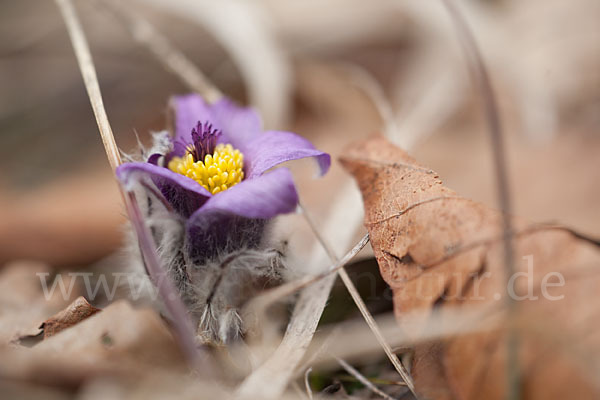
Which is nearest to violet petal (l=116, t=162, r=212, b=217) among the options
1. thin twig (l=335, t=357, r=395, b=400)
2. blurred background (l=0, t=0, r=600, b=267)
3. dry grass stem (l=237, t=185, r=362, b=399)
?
dry grass stem (l=237, t=185, r=362, b=399)

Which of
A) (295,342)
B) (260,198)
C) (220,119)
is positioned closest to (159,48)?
(220,119)

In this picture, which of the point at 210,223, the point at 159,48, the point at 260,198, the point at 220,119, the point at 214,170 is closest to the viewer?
the point at 260,198

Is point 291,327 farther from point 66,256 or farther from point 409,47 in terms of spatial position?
point 409,47

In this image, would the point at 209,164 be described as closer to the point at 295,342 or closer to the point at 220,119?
the point at 220,119

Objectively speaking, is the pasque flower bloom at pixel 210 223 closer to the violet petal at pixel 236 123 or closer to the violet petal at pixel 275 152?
the violet petal at pixel 275 152

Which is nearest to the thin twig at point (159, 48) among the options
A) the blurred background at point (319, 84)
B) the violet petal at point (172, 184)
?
the blurred background at point (319, 84)
